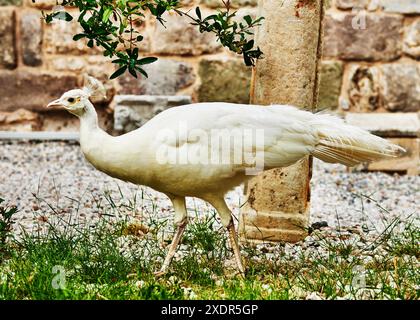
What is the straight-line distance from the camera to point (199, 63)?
264 inches

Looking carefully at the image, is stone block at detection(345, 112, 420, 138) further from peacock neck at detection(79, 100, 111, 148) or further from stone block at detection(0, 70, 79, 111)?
peacock neck at detection(79, 100, 111, 148)

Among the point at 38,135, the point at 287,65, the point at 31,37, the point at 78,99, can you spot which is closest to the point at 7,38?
the point at 31,37

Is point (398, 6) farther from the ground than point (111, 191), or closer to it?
farther from the ground

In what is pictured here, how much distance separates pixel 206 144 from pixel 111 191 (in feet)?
6.87

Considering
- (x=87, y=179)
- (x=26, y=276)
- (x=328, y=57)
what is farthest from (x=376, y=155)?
(x=328, y=57)

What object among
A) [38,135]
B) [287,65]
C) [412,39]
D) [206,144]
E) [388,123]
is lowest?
[38,135]

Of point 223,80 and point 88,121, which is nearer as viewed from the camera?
point 88,121

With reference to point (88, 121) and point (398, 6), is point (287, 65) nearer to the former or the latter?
point (88, 121)

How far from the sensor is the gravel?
479 cm

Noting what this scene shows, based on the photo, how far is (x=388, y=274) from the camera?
135 inches

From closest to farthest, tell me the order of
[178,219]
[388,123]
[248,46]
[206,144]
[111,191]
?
[206,144], [178,219], [248,46], [111,191], [388,123]

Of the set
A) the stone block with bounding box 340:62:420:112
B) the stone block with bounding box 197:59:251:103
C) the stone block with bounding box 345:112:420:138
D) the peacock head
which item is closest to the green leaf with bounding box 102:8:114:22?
the peacock head

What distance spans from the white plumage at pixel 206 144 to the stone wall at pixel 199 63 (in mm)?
3317

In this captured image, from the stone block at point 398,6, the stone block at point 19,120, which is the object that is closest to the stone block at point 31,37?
the stone block at point 19,120
